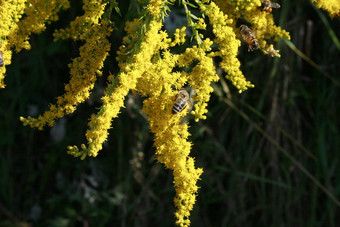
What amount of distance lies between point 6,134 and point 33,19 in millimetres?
2208

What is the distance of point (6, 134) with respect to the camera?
3783 mm

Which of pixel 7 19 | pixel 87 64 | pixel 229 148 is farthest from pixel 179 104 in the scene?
pixel 229 148

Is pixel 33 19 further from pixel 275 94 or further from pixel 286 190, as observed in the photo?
pixel 286 190

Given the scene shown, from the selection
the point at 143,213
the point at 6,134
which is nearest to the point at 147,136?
the point at 143,213

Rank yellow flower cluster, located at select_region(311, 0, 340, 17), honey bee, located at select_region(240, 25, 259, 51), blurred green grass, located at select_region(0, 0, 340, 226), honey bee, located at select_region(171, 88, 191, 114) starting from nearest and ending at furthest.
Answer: honey bee, located at select_region(171, 88, 191, 114)
yellow flower cluster, located at select_region(311, 0, 340, 17)
honey bee, located at select_region(240, 25, 259, 51)
blurred green grass, located at select_region(0, 0, 340, 226)

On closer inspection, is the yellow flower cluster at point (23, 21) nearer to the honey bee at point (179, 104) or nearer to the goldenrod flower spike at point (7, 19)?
the goldenrod flower spike at point (7, 19)

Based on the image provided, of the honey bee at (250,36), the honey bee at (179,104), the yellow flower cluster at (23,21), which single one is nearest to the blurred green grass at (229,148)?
the honey bee at (250,36)

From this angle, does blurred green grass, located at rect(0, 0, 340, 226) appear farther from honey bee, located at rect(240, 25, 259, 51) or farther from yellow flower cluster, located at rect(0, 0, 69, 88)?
yellow flower cluster, located at rect(0, 0, 69, 88)

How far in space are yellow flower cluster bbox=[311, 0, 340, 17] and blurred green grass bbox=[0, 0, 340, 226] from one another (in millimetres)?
1558

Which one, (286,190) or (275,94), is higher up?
(275,94)

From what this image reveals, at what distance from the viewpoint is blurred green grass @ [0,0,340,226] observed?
3.47 metres

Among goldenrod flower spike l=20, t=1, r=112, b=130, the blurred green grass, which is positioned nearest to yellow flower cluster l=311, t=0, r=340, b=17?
goldenrod flower spike l=20, t=1, r=112, b=130

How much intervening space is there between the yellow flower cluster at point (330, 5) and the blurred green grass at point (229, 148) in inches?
61.3

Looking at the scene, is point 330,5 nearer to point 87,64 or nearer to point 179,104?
point 179,104
